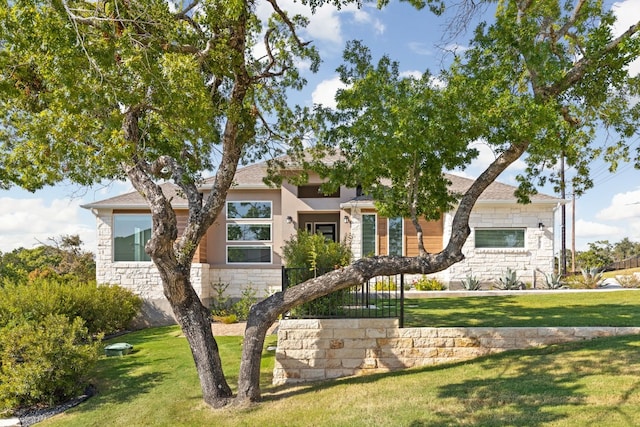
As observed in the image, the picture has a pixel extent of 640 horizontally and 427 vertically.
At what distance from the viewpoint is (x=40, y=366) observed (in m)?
8.40

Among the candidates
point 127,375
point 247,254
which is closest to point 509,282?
point 247,254

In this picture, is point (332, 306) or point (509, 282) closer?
point (332, 306)

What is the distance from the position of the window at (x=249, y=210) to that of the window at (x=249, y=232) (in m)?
0.36

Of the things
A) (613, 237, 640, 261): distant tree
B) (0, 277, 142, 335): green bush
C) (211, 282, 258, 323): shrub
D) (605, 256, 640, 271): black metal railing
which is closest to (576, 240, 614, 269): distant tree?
(605, 256, 640, 271): black metal railing

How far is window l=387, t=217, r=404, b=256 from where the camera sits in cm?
1772

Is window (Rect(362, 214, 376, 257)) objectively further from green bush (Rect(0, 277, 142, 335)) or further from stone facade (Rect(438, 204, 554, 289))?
green bush (Rect(0, 277, 142, 335))

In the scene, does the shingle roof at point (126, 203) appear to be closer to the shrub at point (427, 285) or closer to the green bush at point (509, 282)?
the shrub at point (427, 285)

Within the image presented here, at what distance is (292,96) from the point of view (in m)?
11.0

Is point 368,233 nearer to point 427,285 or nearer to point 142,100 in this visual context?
point 427,285

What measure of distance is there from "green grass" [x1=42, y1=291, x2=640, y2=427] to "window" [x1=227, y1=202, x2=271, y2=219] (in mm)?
8677

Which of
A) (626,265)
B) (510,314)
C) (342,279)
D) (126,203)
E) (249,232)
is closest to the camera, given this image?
(342,279)

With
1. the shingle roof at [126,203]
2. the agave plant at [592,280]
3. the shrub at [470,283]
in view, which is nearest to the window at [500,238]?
the shrub at [470,283]

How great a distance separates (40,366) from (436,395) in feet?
22.7

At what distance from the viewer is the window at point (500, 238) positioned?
57.0 ft
